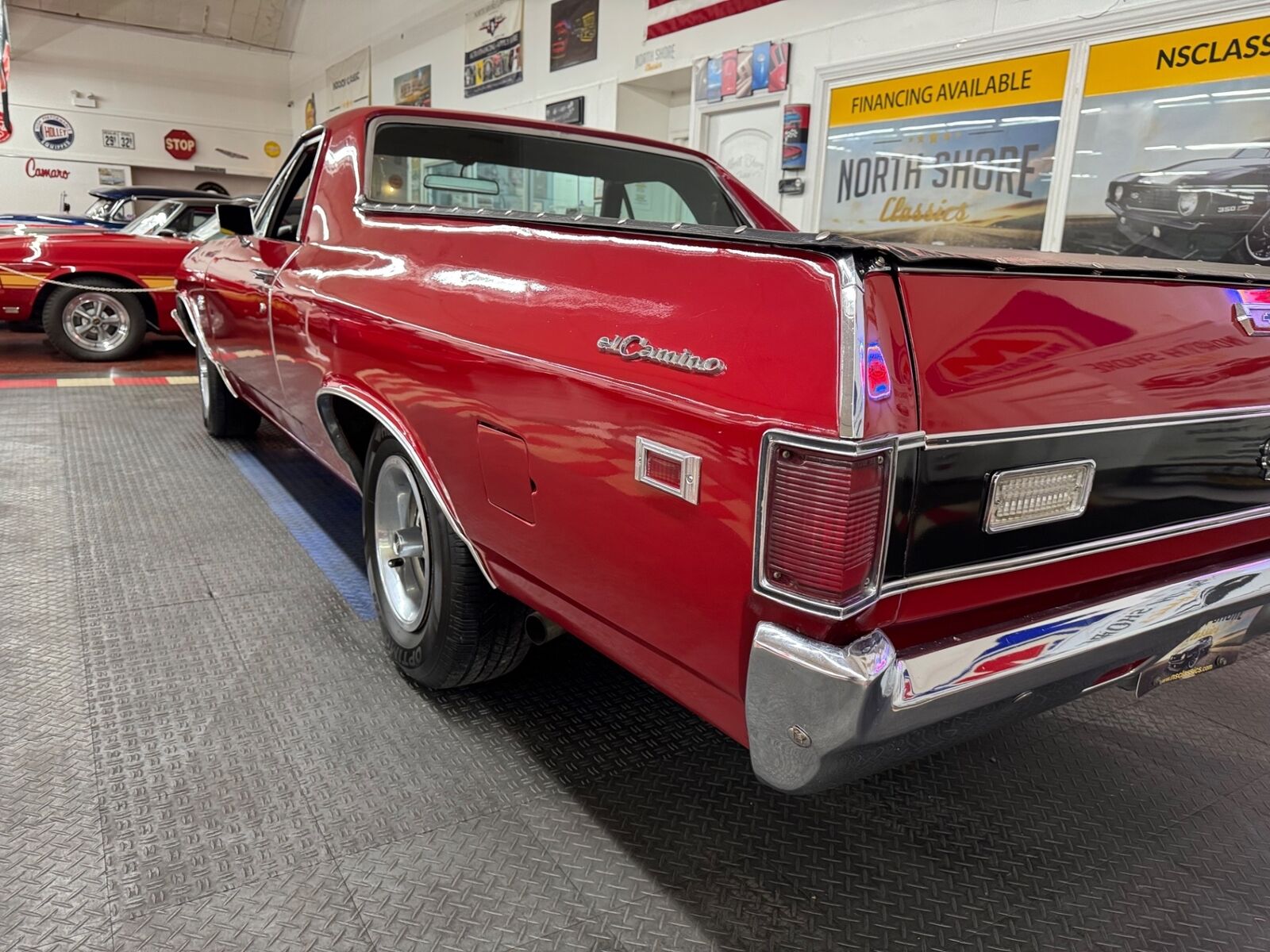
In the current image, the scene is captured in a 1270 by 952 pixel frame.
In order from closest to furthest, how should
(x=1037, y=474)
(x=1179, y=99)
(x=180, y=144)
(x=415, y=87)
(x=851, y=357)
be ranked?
(x=851, y=357)
(x=1037, y=474)
(x=1179, y=99)
(x=415, y=87)
(x=180, y=144)

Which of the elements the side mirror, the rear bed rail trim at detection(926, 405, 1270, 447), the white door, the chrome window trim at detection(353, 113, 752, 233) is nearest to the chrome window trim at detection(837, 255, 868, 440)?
the rear bed rail trim at detection(926, 405, 1270, 447)

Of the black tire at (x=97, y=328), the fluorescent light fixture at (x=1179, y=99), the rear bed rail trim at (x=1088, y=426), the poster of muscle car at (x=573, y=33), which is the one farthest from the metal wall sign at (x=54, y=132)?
the rear bed rail trim at (x=1088, y=426)

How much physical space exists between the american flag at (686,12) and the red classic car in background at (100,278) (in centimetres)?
448

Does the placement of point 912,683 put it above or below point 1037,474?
below

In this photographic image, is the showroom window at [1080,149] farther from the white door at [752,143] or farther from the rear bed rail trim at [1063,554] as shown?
the rear bed rail trim at [1063,554]

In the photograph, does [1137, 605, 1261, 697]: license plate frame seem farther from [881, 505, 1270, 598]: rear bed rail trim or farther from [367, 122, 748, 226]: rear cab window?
[367, 122, 748, 226]: rear cab window

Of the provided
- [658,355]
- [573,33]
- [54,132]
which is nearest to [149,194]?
[573,33]

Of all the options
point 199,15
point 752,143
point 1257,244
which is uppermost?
point 199,15

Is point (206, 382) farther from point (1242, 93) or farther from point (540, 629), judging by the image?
point (1242, 93)

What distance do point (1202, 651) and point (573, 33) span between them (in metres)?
9.46

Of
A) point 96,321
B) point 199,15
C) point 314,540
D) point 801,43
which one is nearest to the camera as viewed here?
point 314,540

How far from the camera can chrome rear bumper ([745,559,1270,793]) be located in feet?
3.60

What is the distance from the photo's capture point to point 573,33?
926 centimetres

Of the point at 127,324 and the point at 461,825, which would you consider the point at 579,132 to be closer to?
the point at 461,825
